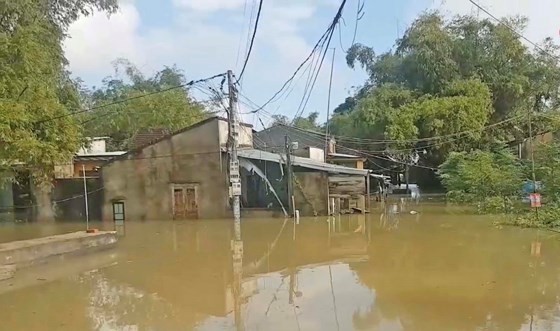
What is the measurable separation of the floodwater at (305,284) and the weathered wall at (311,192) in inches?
238

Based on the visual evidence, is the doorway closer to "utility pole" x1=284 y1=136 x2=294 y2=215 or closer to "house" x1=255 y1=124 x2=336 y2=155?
"utility pole" x1=284 y1=136 x2=294 y2=215

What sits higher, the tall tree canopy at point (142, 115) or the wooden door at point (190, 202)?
the tall tree canopy at point (142, 115)

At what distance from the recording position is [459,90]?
Result: 33.4 meters

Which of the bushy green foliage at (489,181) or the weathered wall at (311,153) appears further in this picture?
the weathered wall at (311,153)

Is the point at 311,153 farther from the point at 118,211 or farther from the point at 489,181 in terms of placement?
the point at 118,211

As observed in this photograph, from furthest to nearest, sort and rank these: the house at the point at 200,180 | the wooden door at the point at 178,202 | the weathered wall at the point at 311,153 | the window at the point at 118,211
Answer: the weathered wall at the point at 311,153, the window at the point at 118,211, the wooden door at the point at 178,202, the house at the point at 200,180

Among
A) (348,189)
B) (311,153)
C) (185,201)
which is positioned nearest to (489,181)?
(348,189)

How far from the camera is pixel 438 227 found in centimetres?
1786

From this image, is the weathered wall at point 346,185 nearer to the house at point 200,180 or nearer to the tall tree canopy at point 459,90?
the house at point 200,180

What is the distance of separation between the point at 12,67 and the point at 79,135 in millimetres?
4125

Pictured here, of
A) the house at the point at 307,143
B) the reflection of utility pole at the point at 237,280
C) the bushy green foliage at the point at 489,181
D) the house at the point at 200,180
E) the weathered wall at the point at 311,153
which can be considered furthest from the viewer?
the house at the point at 307,143

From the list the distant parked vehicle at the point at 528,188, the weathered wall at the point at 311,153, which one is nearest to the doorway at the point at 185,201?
the weathered wall at the point at 311,153

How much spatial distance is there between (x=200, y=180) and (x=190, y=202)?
3.44ft

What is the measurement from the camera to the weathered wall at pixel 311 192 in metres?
22.8
